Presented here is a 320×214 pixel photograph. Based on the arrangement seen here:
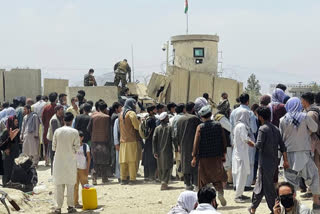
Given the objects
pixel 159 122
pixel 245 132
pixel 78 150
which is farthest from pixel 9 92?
pixel 245 132

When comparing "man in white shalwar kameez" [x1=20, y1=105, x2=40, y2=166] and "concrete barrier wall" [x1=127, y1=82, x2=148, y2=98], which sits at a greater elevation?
"concrete barrier wall" [x1=127, y1=82, x2=148, y2=98]

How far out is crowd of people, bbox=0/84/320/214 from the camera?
24.1ft

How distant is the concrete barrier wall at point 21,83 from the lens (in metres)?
19.5

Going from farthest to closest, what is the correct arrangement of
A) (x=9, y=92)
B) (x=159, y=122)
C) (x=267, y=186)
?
1. (x=9, y=92)
2. (x=159, y=122)
3. (x=267, y=186)

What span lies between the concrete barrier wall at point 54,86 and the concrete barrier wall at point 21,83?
0.74 meters

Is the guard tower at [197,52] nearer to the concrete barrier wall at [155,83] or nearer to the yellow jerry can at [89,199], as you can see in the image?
the concrete barrier wall at [155,83]

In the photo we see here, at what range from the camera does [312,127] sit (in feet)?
26.3

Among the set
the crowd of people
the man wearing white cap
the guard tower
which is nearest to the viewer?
the crowd of people

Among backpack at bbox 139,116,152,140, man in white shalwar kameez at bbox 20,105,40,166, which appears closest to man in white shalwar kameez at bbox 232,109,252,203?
backpack at bbox 139,116,152,140

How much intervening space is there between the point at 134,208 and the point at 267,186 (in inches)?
99.3

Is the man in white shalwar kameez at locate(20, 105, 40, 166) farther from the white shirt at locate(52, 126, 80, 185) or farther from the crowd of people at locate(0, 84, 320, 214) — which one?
the white shirt at locate(52, 126, 80, 185)

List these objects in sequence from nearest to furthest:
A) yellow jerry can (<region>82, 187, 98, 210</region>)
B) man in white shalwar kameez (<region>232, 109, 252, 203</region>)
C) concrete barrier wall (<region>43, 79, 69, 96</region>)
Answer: man in white shalwar kameez (<region>232, 109, 252, 203</region>), yellow jerry can (<region>82, 187, 98, 210</region>), concrete barrier wall (<region>43, 79, 69, 96</region>)

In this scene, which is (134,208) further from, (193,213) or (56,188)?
(193,213)

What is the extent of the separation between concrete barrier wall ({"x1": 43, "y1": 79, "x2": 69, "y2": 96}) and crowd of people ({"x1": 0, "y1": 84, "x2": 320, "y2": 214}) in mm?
5460
